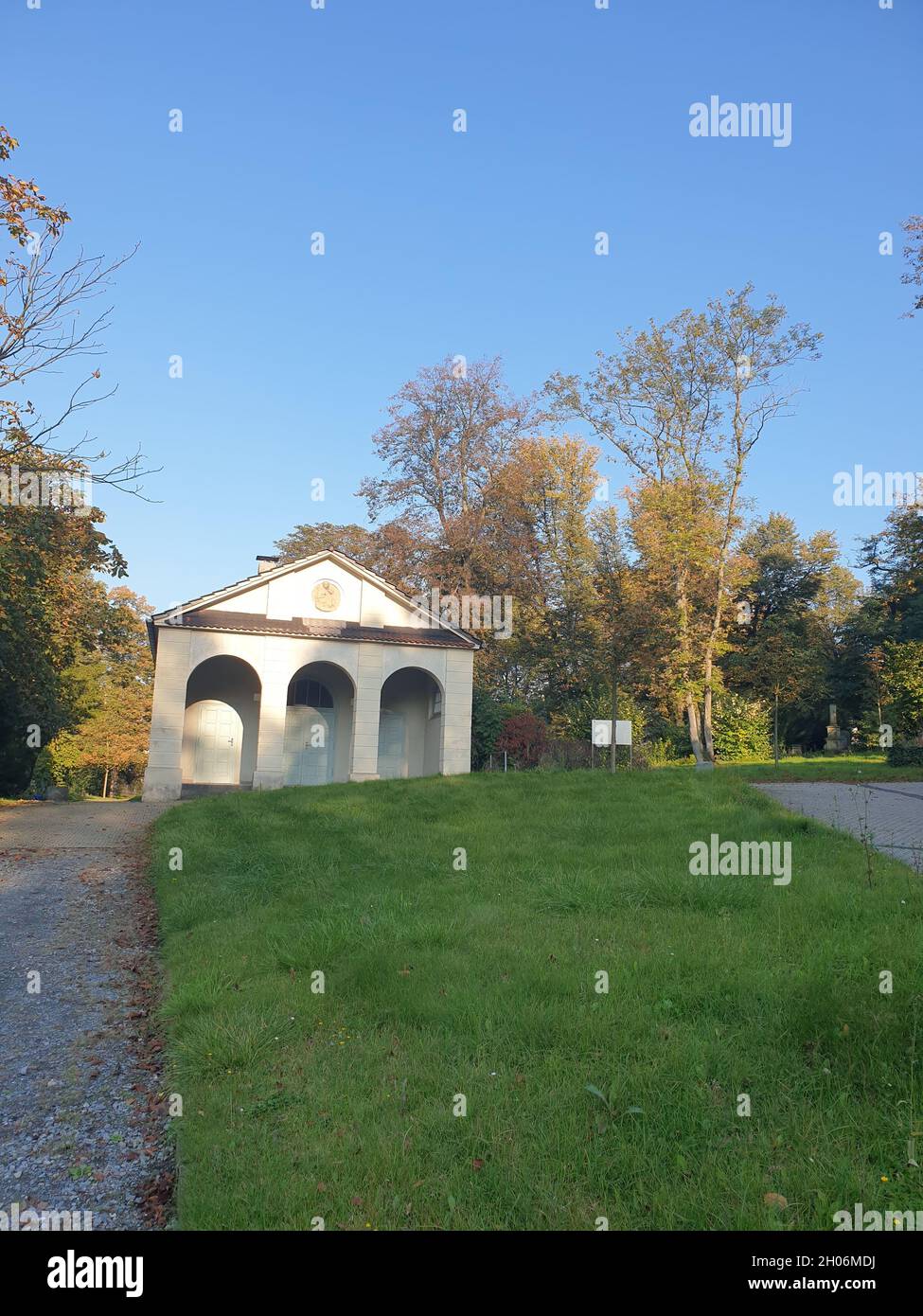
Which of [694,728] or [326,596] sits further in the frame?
[694,728]

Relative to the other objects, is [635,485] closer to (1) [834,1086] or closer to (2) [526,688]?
(2) [526,688]

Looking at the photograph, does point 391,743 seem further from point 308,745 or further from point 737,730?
point 737,730

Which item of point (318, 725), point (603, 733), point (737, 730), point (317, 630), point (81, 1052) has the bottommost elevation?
point (81, 1052)

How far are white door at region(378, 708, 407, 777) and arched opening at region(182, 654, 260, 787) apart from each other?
13.5 feet

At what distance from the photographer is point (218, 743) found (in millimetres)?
27141

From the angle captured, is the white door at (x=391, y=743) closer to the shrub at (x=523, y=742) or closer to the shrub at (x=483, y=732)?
the shrub at (x=483, y=732)

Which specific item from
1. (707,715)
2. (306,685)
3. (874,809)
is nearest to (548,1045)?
(874,809)

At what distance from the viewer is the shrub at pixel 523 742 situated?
28484 mm

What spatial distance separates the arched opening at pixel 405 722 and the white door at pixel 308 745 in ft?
5.50

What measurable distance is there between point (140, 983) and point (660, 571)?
1157 inches

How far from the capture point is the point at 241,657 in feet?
80.8

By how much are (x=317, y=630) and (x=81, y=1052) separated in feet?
66.7

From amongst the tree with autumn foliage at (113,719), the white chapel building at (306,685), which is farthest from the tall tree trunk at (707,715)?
the tree with autumn foliage at (113,719)
